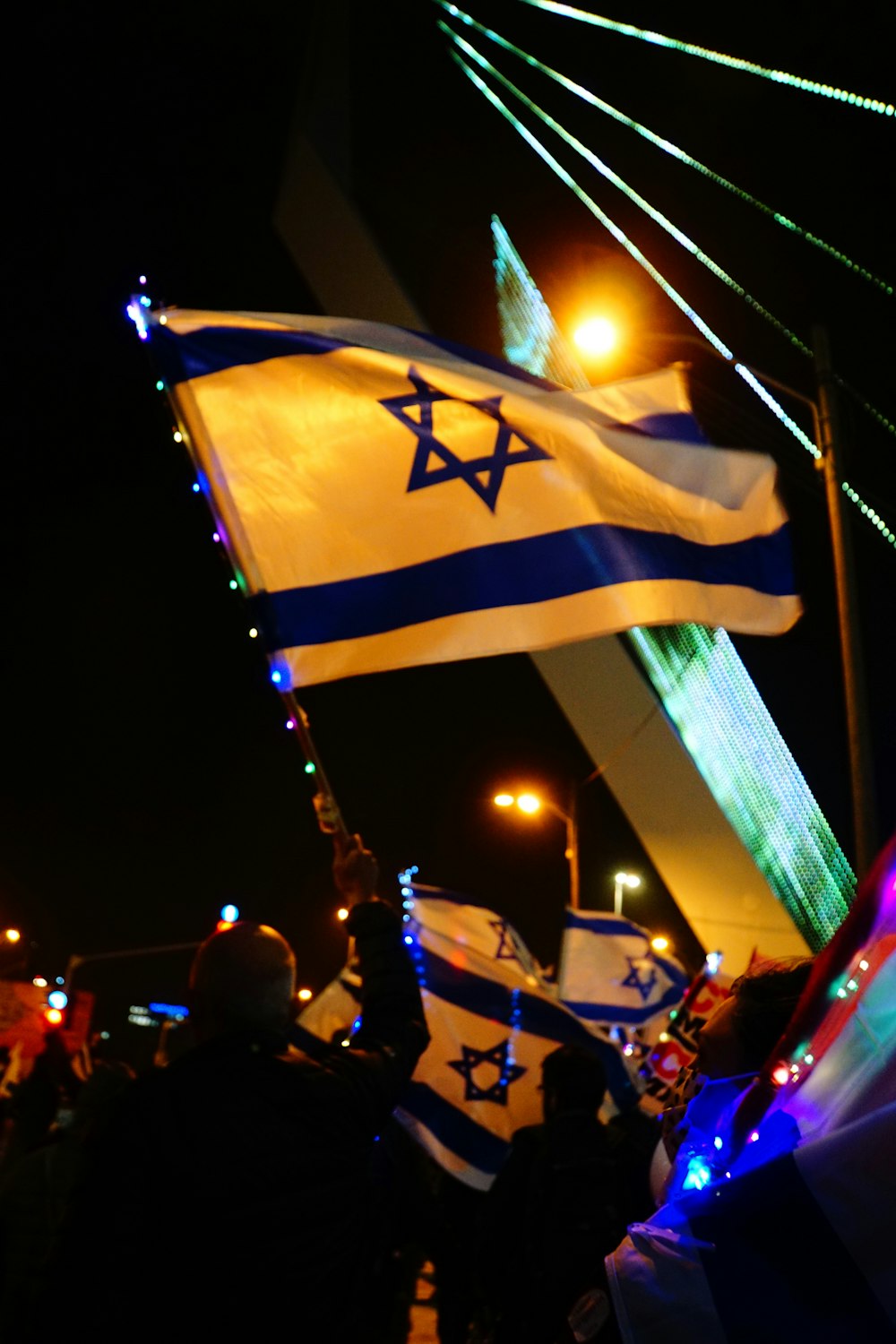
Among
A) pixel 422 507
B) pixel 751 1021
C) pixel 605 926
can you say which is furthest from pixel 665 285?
pixel 751 1021

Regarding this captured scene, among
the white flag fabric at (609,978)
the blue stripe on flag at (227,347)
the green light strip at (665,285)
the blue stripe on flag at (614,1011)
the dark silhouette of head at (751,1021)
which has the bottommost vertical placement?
the blue stripe on flag at (614,1011)

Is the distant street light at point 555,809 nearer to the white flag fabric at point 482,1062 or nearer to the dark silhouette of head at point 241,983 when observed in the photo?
the white flag fabric at point 482,1062

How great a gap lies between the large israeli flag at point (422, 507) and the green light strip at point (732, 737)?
5348 millimetres

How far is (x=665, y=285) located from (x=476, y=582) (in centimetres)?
612

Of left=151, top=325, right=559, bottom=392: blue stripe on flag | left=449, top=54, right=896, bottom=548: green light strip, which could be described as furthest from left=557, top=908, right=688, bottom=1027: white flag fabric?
left=151, top=325, right=559, bottom=392: blue stripe on flag

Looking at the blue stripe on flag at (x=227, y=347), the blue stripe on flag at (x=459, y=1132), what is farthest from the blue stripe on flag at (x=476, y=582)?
the blue stripe on flag at (x=459, y=1132)

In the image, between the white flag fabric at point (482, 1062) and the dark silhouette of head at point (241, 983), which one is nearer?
the dark silhouette of head at point (241, 983)

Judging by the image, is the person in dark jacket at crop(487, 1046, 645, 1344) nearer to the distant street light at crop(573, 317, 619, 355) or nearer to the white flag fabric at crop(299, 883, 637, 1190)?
the white flag fabric at crop(299, 883, 637, 1190)

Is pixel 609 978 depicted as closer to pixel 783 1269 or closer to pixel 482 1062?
pixel 482 1062

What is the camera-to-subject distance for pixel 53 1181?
386 cm

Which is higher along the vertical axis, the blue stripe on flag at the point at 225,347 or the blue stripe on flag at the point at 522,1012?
the blue stripe on flag at the point at 225,347

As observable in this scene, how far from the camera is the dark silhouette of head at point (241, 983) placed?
271 centimetres

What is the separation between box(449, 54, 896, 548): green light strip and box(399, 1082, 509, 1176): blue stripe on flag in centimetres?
469

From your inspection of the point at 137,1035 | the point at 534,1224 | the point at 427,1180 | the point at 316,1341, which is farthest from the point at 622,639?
the point at 137,1035
